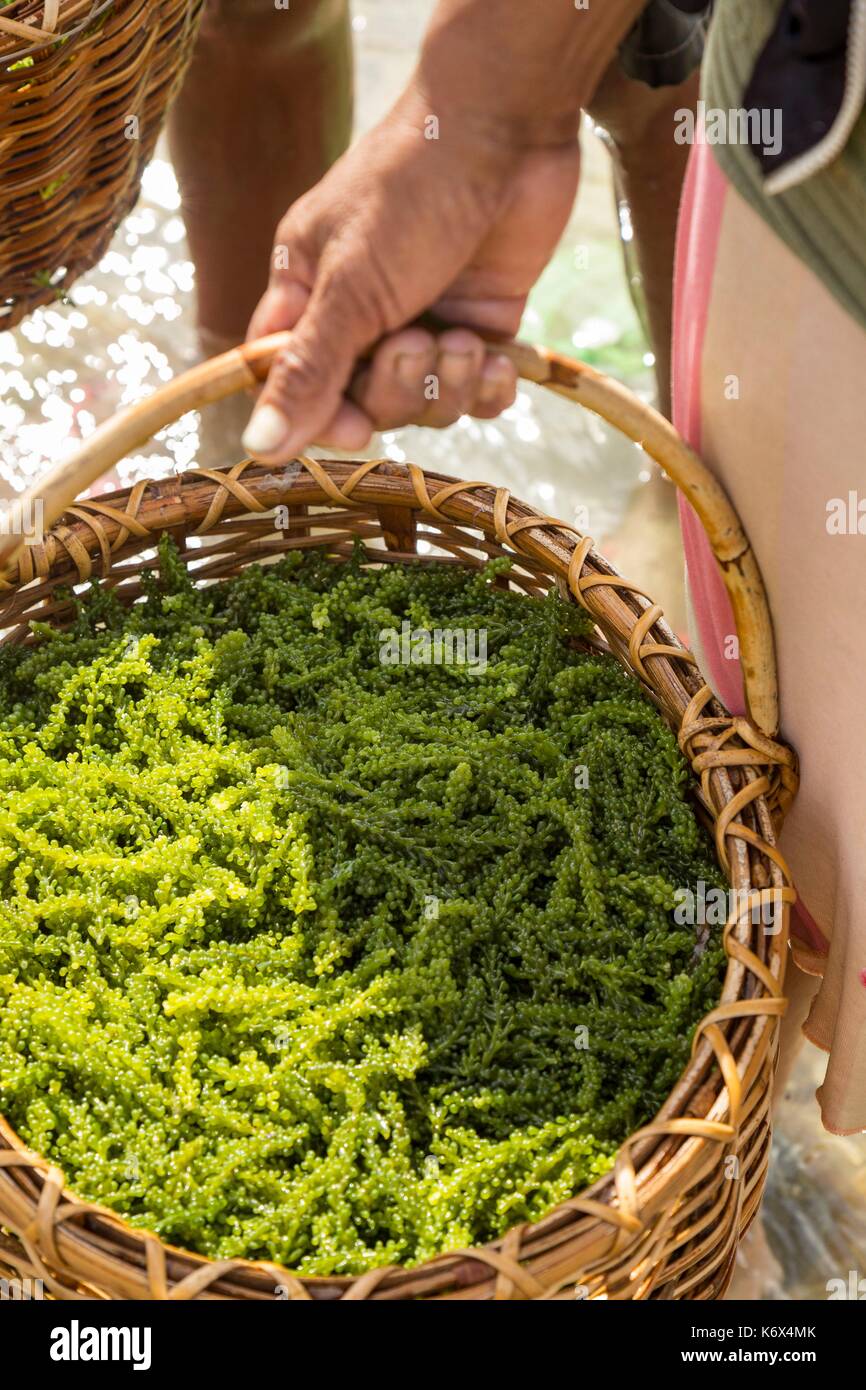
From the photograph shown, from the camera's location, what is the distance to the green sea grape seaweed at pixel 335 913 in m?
0.78

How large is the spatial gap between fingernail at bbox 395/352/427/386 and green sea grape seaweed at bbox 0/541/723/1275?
0.31 meters

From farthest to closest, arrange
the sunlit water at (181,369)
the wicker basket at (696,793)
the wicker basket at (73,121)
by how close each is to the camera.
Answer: the sunlit water at (181,369) → the wicker basket at (73,121) → the wicker basket at (696,793)

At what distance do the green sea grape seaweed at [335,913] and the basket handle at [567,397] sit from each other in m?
0.17

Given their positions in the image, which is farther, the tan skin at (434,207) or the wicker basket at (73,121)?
the wicker basket at (73,121)

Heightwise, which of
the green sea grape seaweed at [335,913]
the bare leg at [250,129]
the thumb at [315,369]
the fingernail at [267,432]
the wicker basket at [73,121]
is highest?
the bare leg at [250,129]

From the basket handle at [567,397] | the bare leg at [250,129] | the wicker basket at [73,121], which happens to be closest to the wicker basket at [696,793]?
the basket handle at [567,397]

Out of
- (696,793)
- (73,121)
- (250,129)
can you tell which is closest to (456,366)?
(696,793)

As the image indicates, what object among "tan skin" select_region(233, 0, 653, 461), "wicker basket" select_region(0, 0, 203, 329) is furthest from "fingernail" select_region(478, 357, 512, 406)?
"wicker basket" select_region(0, 0, 203, 329)

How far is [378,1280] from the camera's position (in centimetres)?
69

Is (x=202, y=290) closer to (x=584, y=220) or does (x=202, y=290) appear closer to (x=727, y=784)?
(x=584, y=220)

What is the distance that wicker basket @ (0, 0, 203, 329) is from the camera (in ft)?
3.13

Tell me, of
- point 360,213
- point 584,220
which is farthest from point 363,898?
point 584,220

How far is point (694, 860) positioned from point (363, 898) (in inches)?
9.7

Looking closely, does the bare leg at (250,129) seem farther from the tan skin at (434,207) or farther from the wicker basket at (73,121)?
the tan skin at (434,207)
